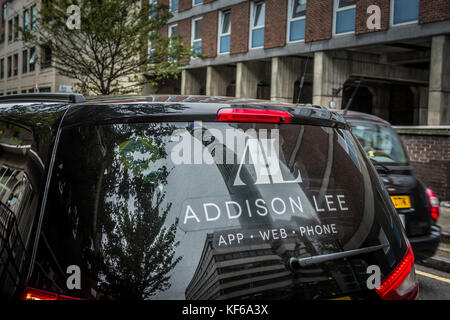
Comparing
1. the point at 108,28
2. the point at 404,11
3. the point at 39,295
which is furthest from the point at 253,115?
the point at 404,11

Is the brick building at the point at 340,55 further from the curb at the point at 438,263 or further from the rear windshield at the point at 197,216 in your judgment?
the rear windshield at the point at 197,216

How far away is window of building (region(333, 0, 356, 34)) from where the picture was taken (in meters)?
18.8

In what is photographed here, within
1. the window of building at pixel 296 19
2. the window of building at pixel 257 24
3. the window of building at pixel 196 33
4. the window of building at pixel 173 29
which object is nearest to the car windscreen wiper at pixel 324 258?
the window of building at pixel 296 19

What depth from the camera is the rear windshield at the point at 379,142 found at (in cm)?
714

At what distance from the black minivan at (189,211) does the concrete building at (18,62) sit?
3478 centimetres

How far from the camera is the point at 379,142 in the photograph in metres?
7.31

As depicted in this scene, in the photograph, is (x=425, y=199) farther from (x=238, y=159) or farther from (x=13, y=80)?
(x=13, y=80)

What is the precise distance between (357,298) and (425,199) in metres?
4.75

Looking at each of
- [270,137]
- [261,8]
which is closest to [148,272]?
[270,137]

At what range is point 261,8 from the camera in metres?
23.1

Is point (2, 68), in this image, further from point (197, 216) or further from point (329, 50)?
point (197, 216)

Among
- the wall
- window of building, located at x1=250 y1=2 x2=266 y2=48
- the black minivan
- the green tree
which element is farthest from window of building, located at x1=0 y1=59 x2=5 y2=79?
the black minivan

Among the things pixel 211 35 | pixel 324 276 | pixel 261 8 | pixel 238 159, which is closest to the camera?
pixel 324 276

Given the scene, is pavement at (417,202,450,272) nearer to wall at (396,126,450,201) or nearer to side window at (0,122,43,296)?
wall at (396,126,450,201)
